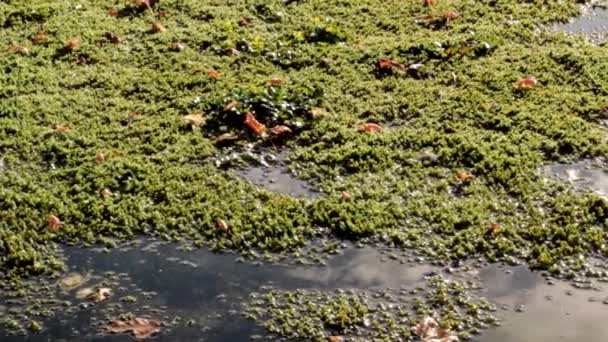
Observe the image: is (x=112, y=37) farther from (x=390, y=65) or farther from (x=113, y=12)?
(x=390, y=65)

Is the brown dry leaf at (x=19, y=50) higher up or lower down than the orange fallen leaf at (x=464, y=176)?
higher up

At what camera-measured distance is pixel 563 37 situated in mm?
8648

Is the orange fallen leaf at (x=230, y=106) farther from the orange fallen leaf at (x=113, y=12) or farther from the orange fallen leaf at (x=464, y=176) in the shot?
the orange fallen leaf at (x=113, y=12)

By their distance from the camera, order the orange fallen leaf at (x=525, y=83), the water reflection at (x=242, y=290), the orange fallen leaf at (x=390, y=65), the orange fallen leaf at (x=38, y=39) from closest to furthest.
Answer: the water reflection at (x=242, y=290)
the orange fallen leaf at (x=525, y=83)
the orange fallen leaf at (x=390, y=65)
the orange fallen leaf at (x=38, y=39)

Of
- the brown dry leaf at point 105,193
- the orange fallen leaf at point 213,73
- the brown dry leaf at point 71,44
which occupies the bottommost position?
the brown dry leaf at point 105,193

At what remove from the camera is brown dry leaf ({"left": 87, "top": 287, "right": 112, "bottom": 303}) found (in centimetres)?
528

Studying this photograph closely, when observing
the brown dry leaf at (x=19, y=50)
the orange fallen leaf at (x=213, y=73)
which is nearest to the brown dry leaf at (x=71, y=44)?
the brown dry leaf at (x=19, y=50)

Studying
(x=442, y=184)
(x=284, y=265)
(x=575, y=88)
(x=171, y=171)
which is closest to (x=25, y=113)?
(x=171, y=171)

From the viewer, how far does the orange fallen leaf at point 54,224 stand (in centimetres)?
586

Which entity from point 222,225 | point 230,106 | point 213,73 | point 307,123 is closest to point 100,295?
point 222,225

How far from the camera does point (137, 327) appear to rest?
508cm

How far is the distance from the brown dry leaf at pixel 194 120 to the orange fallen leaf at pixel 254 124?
1.22ft

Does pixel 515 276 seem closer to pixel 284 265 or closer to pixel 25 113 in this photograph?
pixel 284 265

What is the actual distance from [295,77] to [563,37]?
2717mm
